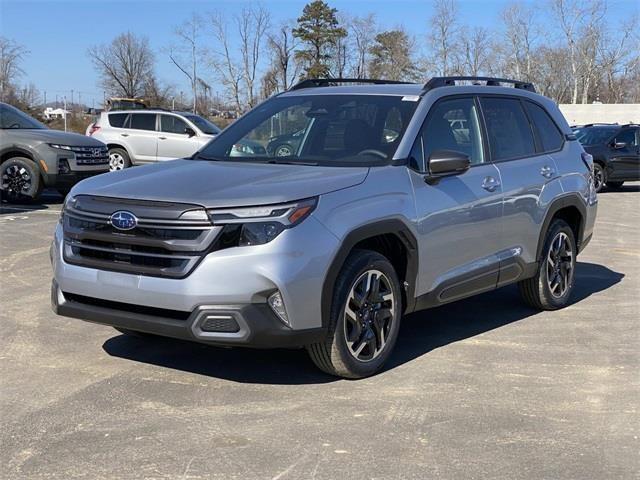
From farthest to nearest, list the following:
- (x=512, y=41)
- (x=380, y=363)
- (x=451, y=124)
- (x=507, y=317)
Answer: (x=512, y=41) → (x=507, y=317) → (x=451, y=124) → (x=380, y=363)

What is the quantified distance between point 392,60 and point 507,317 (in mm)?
42155

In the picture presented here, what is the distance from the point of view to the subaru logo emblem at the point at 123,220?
4.16m

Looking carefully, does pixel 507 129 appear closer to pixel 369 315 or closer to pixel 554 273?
pixel 554 273

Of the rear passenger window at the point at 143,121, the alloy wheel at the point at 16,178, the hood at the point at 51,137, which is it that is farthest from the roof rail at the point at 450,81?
the rear passenger window at the point at 143,121

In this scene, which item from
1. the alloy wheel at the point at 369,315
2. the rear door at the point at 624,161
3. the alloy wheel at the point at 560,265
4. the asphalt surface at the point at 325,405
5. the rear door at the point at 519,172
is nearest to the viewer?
the asphalt surface at the point at 325,405

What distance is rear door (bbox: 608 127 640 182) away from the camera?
19.6 metres

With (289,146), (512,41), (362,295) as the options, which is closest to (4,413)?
(362,295)

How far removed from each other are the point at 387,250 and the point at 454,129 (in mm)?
1235

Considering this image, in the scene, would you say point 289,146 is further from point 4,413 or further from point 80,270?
point 4,413

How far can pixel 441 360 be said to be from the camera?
515 cm

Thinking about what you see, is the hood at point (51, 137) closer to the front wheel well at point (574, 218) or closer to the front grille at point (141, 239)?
the front wheel well at point (574, 218)

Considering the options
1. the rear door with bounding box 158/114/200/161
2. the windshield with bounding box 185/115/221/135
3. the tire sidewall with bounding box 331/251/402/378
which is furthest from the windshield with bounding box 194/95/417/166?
the windshield with bounding box 185/115/221/135

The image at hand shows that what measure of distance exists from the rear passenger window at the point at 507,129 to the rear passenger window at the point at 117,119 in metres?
14.8

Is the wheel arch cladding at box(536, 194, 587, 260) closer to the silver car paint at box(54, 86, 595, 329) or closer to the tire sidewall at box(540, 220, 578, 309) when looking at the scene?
Result: the tire sidewall at box(540, 220, 578, 309)
